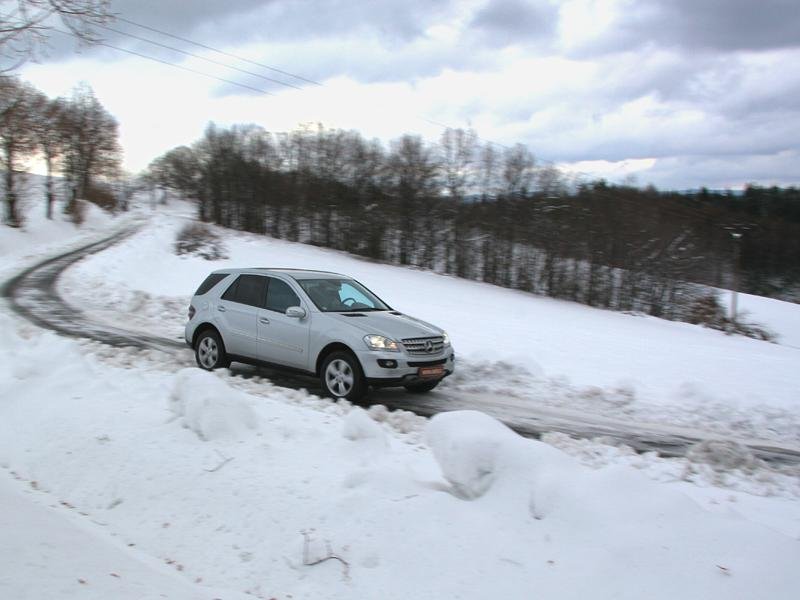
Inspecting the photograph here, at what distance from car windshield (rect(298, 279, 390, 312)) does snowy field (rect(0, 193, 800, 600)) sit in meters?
1.47

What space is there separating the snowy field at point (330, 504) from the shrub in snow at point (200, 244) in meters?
23.5

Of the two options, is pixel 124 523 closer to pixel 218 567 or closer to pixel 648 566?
pixel 218 567

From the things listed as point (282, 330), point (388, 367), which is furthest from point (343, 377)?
point (282, 330)

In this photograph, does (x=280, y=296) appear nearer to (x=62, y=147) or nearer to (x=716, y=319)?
(x=716, y=319)

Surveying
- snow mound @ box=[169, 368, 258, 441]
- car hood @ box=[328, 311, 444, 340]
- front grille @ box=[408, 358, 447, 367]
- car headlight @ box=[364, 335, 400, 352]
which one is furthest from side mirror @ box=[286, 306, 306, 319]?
snow mound @ box=[169, 368, 258, 441]

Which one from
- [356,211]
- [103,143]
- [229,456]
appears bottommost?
[229,456]

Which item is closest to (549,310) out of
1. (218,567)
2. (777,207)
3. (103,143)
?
(218,567)

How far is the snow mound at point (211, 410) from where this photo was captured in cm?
538

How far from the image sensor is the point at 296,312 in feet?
28.5

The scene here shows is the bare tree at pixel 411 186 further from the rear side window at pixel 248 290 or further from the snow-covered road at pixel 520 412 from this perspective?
the rear side window at pixel 248 290

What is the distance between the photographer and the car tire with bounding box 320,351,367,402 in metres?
8.13

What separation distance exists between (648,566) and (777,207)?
100 m

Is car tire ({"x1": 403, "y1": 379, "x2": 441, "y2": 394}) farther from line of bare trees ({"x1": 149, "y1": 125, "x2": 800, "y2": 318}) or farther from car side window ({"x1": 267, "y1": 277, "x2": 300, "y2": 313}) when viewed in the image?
line of bare trees ({"x1": 149, "y1": 125, "x2": 800, "y2": 318})

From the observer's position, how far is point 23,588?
319 centimetres
